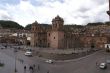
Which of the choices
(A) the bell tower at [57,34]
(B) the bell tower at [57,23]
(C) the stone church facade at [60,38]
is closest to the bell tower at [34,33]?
(C) the stone church facade at [60,38]

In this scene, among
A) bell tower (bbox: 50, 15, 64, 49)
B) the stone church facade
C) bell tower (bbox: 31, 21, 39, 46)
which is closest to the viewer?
bell tower (bbox: 50, 15, 64, 49)

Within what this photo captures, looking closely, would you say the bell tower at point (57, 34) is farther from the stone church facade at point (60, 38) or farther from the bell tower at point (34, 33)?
the bell tower at point (34, 33)

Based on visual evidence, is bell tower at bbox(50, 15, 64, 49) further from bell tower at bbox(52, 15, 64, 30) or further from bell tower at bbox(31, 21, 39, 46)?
bell tower at bbox(31, 21, 39, 46)

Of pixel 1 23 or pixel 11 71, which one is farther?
pixel 1 23

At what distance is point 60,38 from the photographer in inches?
2256

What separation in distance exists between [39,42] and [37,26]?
3.83 m

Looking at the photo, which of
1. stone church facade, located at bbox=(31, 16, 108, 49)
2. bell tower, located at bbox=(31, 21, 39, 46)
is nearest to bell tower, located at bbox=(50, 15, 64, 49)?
stone church facade, located at bbox=(31, 16, 108, 49)

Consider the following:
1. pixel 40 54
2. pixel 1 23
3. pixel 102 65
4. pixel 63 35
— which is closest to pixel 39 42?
pixel 63 35

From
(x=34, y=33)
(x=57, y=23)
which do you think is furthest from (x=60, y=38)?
(x=34, y=33)

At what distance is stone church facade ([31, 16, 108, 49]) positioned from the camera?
188ft

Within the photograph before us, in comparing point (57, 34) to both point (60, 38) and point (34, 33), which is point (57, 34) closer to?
point (60, 38)

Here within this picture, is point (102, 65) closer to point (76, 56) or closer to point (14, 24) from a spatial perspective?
point (76, 56)

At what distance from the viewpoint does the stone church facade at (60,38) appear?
5738 cm

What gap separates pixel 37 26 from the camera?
64500 millimetres
